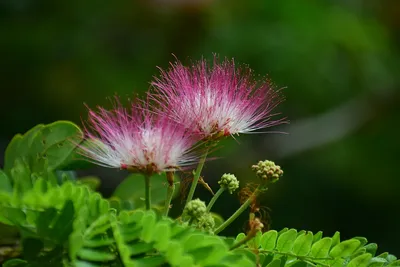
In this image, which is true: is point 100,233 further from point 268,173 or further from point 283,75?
point 283,75

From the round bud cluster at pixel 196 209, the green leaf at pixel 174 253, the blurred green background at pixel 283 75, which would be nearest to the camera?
the green leaf at pixel 174 253

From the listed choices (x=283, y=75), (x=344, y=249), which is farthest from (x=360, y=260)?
(x=283, y=75)

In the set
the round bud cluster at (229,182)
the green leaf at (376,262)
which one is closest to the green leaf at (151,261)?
the round bud cluster at (229,182)

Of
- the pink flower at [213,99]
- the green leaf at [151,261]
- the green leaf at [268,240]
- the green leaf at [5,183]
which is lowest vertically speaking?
the green leaf at [268,240]

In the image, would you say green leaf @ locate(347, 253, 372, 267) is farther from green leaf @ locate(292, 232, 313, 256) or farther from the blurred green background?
the blurred green background

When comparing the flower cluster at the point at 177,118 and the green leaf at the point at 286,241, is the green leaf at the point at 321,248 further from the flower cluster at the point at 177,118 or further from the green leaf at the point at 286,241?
the flower cluster at the point at 177,118

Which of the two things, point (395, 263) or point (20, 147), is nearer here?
point (395, 263)

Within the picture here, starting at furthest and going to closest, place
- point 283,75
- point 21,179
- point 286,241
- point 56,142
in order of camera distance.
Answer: point 283,75, point 56,142, point 286,241, point 21,179

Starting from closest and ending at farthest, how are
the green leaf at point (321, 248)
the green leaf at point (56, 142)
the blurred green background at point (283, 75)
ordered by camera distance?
the green leaf at point (321, 248) < the green leaf at point (56, 142) < the blurred green background at point (283, 75)
